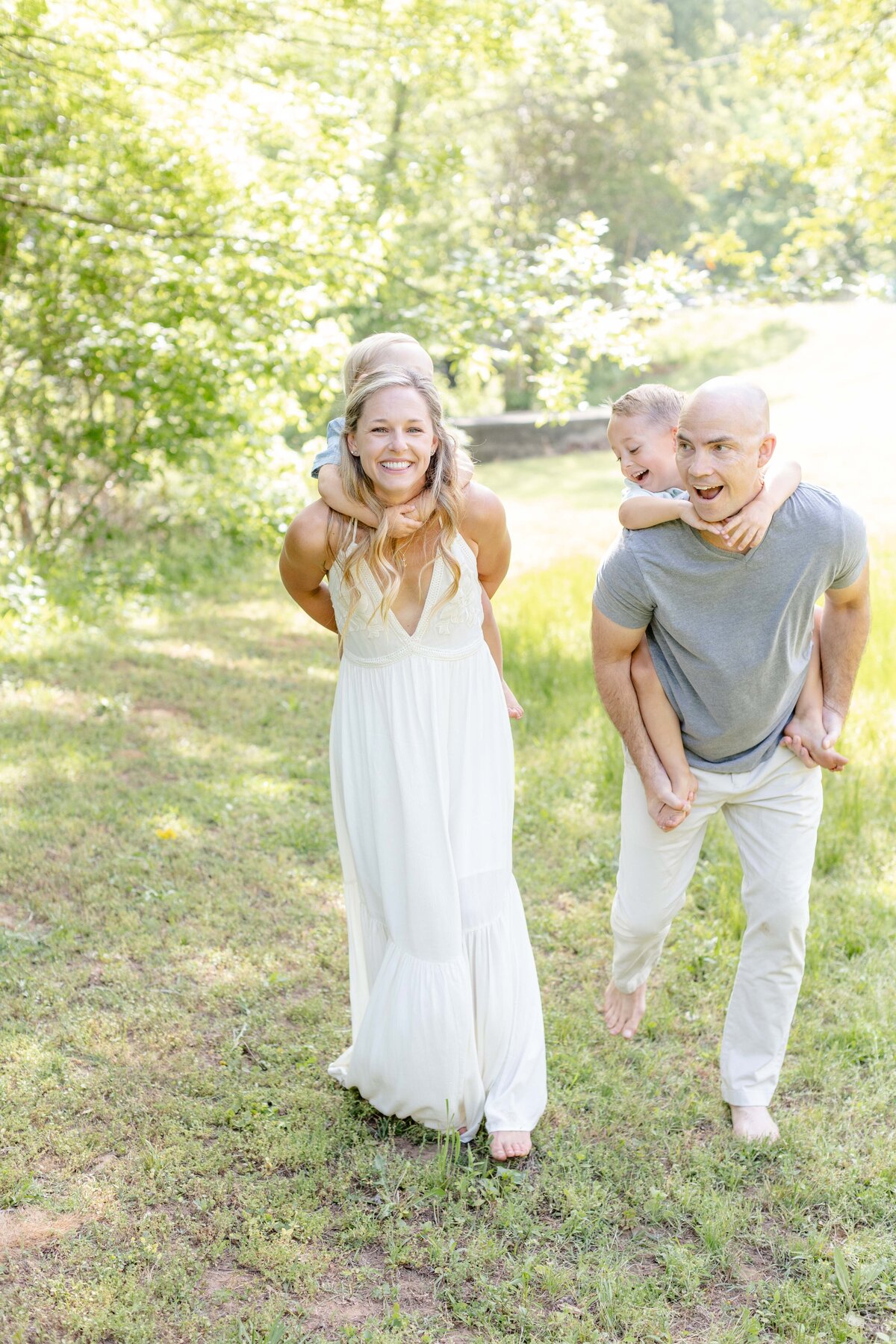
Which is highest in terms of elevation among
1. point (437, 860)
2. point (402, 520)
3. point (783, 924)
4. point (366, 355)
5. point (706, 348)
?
point (706, 348)

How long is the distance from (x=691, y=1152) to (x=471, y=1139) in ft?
1.97

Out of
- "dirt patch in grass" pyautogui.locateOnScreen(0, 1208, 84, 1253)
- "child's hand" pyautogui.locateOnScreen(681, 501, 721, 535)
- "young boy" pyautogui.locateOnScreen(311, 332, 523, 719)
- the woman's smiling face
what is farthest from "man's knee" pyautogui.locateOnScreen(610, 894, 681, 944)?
"dirt patch in grass" pyautogui.locateOnScreen(0, 1208, 84, 1253)

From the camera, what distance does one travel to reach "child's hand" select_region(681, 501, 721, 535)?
2.80 m

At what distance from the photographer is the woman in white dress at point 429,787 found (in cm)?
297

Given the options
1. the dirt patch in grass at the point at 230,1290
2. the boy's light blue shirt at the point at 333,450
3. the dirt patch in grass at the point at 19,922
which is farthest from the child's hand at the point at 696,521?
the dirt patch in grass at the point at 19,922

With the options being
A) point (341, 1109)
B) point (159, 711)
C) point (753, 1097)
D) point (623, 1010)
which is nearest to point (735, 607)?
point (753, 1097)

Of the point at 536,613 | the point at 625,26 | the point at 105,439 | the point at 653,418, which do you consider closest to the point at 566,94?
the point at 625,26

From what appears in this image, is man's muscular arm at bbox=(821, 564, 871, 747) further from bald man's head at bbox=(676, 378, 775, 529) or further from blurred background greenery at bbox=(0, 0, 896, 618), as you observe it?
blurred background greenery at bbox=(0, 0, 896, 618)

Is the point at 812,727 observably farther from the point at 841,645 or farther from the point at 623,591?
the point at 623,591

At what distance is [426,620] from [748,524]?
84cm

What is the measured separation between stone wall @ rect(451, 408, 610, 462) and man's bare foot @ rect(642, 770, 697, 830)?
17.2m

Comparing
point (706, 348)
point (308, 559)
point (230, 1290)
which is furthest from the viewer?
point (706, 348)

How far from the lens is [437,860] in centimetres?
300

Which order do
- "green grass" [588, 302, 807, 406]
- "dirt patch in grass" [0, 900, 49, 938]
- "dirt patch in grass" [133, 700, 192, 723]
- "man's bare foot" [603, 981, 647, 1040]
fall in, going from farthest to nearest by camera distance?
"green grass" [588, 302, 807, 406] → "dirt patch in grass" [133, 700, 192, 723] → "dirt patch in grass" [0, 900, 49, 938] → "man's bare foot" [603, 981, 647, 1040]
